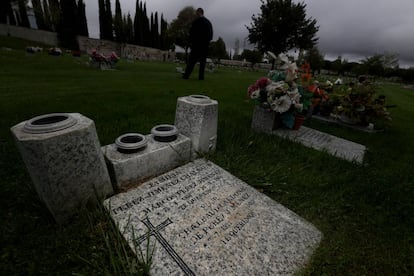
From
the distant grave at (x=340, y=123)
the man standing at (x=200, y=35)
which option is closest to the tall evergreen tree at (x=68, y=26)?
the man standing at (x=200, y=35)

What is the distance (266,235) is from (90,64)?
13201 mm

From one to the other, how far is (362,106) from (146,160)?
479 centimetres

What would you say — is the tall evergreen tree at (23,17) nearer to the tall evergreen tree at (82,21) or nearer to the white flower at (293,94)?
the tall evergreen tree at (82,21)

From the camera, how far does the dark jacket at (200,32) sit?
26.7ft

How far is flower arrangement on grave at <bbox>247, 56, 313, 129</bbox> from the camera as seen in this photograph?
131 inches

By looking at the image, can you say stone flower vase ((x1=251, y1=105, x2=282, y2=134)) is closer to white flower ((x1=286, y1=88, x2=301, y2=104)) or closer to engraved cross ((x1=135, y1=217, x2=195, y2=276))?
white flower ((x1=286, y1=88, x2=301, y2=104))

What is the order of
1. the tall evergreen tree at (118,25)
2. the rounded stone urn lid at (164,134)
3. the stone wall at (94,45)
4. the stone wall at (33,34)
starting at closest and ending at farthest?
1. the rounded stone urn lid at (164,134)
2. the stone wall at (33,34)
3. the stone wall at (94,45)
4. the tall evergreen tree at (118,25)

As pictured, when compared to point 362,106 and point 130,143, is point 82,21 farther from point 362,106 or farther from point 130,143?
point 362,106

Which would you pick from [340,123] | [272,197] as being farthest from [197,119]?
[340,123]

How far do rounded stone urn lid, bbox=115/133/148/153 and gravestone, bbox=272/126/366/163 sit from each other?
2505 millimetres

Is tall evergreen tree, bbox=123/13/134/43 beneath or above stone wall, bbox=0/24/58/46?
above

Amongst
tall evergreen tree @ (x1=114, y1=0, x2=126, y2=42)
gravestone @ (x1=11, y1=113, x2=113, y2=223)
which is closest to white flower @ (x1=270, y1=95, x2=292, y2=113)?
gravestone @ (x1=11, y1=113, x2=113, y2=223)

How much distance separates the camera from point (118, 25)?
36.3 metres

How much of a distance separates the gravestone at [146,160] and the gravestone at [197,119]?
0.45ft
